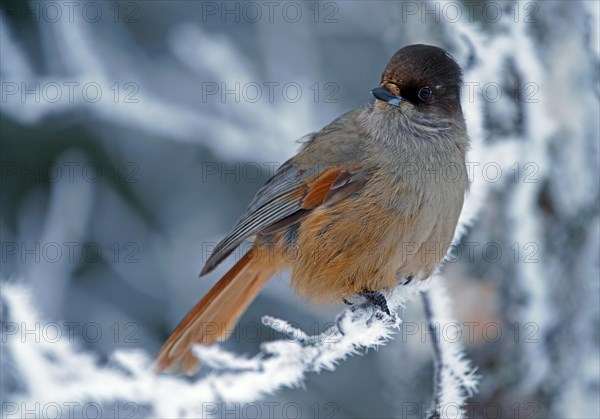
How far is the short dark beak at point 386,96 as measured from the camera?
425 centimetres

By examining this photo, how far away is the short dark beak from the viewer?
4250 millimetres

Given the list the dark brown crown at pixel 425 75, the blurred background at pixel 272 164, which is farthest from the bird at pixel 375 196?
the blurred background at pixel 272 164

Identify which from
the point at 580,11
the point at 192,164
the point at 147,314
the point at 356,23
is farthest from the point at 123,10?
the point at 580,11

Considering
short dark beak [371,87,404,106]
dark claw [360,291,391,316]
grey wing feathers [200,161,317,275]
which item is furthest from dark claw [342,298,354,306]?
short dark beak [371,87,404,106]

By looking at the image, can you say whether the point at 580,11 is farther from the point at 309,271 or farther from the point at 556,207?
the point at 309,271

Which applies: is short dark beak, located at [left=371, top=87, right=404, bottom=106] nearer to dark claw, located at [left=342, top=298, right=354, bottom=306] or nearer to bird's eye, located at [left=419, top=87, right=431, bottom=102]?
bird's eye, located at [left=419, top=87, right=431, bottom=102]

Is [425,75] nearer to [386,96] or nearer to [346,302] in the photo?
[386,96]

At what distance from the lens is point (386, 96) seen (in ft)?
14.1

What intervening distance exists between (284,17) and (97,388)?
3.70 meters

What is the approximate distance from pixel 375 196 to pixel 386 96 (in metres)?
0.50

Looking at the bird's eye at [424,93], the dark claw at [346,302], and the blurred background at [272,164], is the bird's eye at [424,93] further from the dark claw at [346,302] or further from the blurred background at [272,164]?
the dark claw at [346,302]

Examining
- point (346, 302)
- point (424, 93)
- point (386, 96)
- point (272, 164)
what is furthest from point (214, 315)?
point (424, 93)

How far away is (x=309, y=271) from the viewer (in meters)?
4.44

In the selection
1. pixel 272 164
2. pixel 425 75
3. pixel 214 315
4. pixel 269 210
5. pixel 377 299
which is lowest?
pixel 214 315
